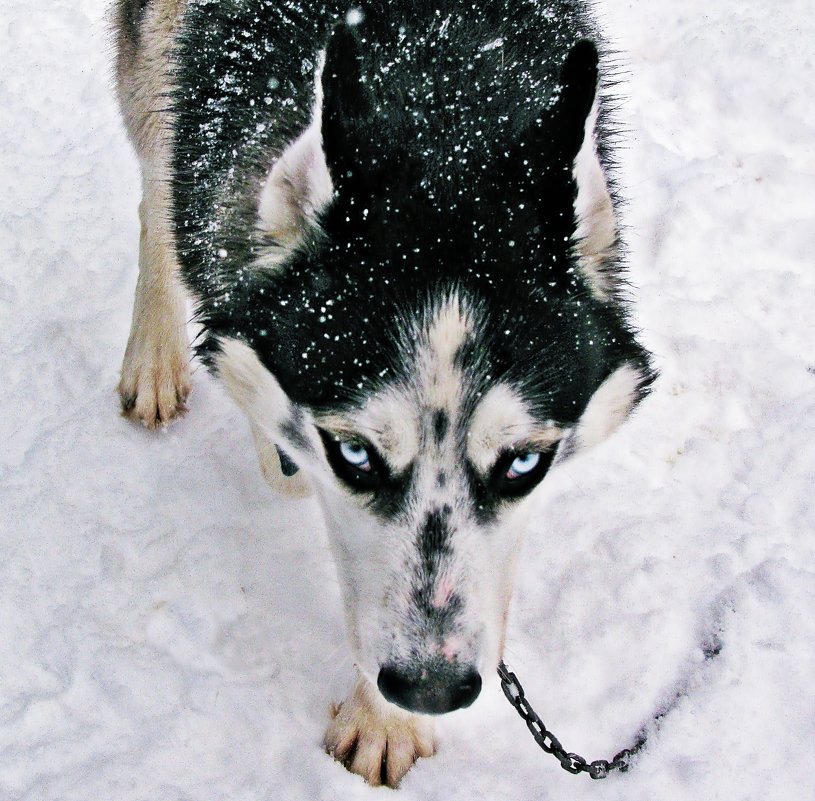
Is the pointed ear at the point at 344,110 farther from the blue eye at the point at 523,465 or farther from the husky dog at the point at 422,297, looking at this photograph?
the blue eye at the point at 523,465

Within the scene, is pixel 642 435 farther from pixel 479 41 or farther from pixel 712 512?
pixel 479 41

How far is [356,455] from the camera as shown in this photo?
5.95 ft

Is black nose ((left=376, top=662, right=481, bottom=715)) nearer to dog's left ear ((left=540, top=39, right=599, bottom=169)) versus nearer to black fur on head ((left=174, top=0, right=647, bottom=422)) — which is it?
black fur on head ((left=174, top=0, right=647, bottom=422))

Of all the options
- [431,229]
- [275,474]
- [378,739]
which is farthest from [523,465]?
[275,474]

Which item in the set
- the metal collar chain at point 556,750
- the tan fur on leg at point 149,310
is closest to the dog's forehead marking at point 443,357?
the metal collar chain at point 556,750

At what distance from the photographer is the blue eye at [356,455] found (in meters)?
1.80

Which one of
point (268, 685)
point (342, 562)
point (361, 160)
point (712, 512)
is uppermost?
point (361, 160)

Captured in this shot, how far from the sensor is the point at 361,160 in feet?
5.57

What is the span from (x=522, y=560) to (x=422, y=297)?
4.76 feet

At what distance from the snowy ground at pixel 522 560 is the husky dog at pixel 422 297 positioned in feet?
2.57

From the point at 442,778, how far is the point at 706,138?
3.37 m

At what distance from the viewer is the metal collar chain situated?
7.03 ft

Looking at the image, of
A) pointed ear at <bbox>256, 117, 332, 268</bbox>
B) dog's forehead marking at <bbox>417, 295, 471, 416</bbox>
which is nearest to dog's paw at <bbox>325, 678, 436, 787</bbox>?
dog's forehead marking at <bbox>417, 295, 471, 416</bbox>

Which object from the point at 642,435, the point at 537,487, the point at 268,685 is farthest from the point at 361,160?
the point at 642,435
